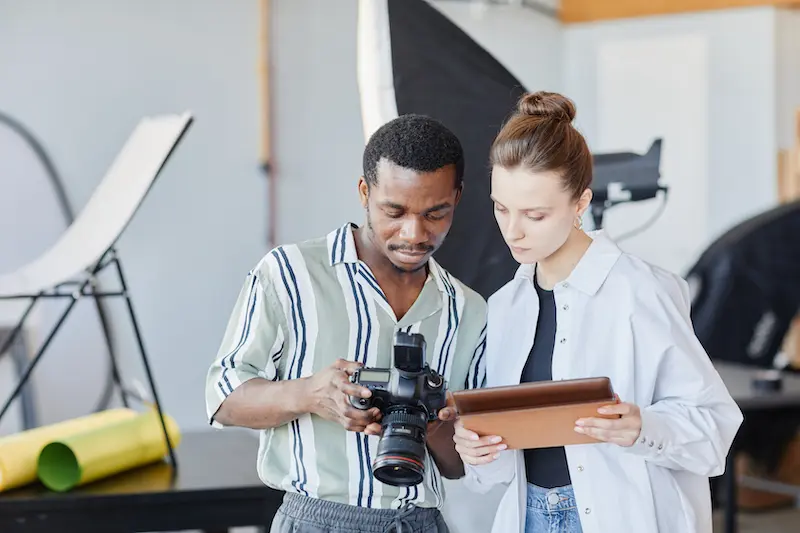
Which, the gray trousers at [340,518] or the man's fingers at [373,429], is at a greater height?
the man's fingers at [373,429]

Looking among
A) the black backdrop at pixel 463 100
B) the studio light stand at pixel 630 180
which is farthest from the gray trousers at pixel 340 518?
the studio light stand at pixel 630 180

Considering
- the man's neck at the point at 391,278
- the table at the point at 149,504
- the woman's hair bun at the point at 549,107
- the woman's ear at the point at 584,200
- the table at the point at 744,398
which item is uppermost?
the woman's hair bun at the point at 549,107

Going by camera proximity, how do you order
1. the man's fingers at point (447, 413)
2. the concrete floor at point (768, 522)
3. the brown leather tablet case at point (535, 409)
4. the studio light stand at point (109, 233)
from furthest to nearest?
the concrete floor at point (768, 522) < the studio light stand at point (109, 233) < the man's fingers at point (447, 413) < the brown leather tablet case at point (535, 409)

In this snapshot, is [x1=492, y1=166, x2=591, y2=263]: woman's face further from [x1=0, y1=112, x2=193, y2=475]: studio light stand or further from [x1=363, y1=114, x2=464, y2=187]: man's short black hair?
[x1=0, y1=112, x2=193, y2=475]: studio light stand

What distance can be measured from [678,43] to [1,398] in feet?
11.0

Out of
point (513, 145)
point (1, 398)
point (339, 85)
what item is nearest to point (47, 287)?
point (513, 145)

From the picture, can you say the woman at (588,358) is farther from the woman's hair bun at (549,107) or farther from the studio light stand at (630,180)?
the studio light stand at (630,180)

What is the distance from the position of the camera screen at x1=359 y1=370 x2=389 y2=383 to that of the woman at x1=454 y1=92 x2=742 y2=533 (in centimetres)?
12

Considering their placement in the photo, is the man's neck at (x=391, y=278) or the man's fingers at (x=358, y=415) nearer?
the man's fingers at (x=358, y=415)

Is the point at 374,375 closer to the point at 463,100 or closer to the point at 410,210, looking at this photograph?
the point at 410,210

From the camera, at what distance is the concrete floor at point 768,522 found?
380 cm

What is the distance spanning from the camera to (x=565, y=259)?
53.0 inches

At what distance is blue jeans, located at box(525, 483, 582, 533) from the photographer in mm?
1304

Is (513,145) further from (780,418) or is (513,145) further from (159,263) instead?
(159,263)
